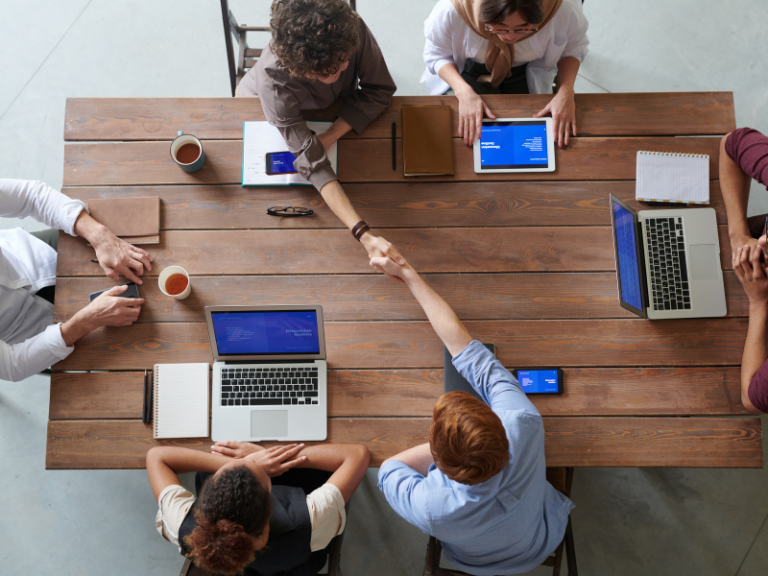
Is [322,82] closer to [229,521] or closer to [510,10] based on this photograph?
[510,10]

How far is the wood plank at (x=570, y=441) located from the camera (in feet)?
5.39

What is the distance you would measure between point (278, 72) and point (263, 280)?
68 centimetres

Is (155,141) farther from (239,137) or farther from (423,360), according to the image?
(423,360)

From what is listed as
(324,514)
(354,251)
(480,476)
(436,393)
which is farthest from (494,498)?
(354,251)

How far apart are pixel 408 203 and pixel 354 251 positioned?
262 millimetres

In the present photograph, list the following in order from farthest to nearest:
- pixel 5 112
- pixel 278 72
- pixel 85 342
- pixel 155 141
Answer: pixel 5 112, pixel 155 141, pixel 85 342, pixel 278 72

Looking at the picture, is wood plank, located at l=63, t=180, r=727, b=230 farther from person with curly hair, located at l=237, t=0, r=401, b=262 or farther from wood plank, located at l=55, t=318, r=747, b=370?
wood plank, located at l=55, t=318, r=747, b=370

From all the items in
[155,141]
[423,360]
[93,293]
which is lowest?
[423,360]


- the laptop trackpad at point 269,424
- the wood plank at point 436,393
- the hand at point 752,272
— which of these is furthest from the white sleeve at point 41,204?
the hand at point 752,272

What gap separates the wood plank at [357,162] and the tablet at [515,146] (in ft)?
0.09

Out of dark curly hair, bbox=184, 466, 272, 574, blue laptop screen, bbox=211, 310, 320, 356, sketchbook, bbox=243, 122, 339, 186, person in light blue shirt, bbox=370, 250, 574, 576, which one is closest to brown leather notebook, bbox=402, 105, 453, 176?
sketchbook, bbox=243, 122, 339, 186

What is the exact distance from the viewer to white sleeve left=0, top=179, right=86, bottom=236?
68.7 inches

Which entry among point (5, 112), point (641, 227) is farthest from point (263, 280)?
point (5, 112)

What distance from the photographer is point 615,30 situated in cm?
284
